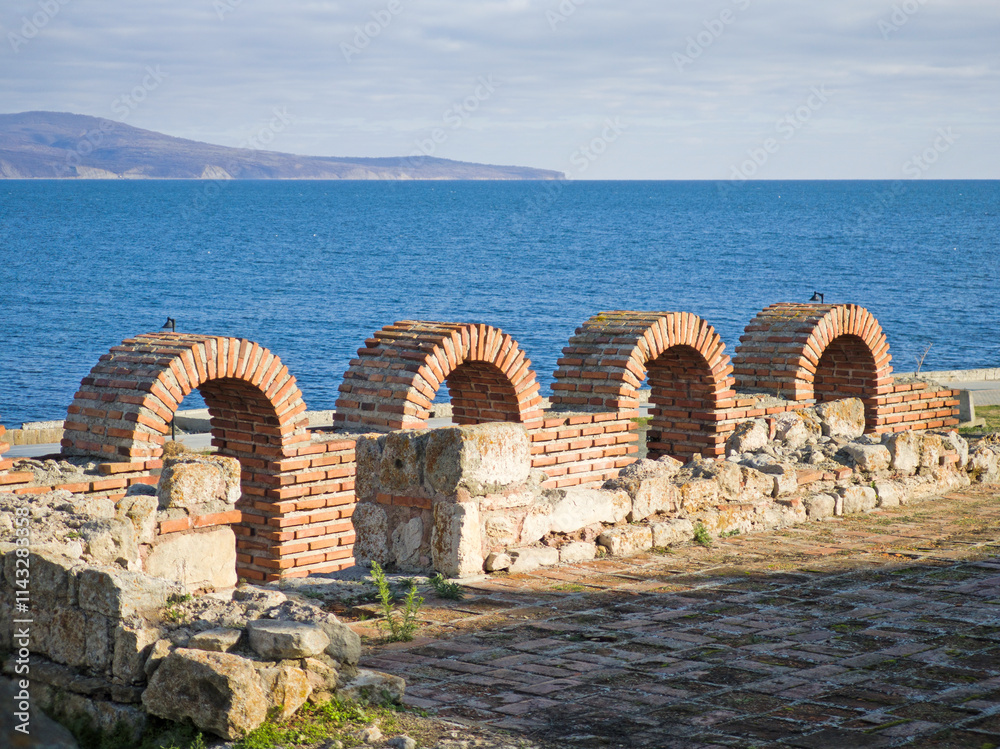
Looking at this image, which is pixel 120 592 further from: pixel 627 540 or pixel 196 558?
pixel 627 540

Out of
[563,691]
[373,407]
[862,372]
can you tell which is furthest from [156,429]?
[862,372]

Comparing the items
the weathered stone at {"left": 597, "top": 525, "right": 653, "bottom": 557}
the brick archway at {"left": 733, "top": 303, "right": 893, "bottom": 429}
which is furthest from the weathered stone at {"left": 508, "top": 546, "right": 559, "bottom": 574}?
the brick archway at {"left": 733, "top": 303, "right": 893, "bottom": 429}

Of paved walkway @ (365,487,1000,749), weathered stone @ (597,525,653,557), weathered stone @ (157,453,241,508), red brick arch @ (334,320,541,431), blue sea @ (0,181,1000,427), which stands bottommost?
paved walkway @ (365,487,1000,749)

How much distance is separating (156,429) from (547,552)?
2812 millimetres

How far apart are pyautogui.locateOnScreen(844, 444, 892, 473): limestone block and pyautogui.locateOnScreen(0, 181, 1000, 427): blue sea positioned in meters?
24.7

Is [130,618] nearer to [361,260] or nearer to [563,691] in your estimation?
[563,691]

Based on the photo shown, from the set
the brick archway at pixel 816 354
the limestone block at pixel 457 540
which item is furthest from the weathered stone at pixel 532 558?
the brick archway at pixel 816 354

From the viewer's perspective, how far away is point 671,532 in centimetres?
727

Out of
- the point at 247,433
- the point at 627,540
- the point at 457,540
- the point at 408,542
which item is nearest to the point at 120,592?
the point at 457,540

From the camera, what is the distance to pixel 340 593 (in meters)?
6.11

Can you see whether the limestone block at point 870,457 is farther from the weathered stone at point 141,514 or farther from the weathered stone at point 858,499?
the weathered stone at point 141,514

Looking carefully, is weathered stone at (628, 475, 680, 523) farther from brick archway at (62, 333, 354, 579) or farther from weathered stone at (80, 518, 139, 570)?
weathered stone at (80, 518, 139, 570)

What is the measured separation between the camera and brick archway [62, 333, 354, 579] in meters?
7.59

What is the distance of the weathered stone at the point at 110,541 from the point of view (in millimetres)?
5301
